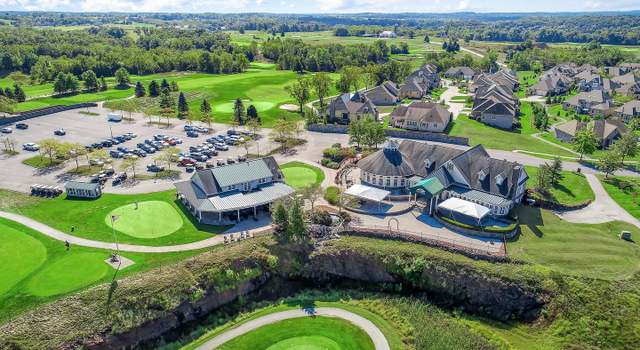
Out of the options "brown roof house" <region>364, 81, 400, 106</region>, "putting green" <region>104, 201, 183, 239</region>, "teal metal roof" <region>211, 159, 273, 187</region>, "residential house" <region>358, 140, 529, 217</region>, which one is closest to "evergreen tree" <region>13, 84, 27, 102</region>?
"putting green" <region>104, 201, 183, 239</region>

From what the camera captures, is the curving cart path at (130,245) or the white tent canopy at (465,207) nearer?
the curving cart path at (130,245)

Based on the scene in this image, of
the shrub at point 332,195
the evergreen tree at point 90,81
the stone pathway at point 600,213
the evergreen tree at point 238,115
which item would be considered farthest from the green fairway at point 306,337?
the evergreen tree at point 90,81

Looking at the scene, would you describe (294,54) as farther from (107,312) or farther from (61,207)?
(107,312)

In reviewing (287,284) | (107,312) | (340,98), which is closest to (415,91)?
(340,98)

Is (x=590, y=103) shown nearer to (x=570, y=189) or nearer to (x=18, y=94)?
(x=570, y=189)

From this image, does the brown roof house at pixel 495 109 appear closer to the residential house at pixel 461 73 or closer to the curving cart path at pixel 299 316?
the residential house at pixel 461 73

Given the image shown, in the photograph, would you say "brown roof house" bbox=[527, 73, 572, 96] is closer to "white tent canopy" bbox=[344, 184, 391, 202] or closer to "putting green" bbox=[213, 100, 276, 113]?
"putting green" bbox=[213, 100, 276, 113]

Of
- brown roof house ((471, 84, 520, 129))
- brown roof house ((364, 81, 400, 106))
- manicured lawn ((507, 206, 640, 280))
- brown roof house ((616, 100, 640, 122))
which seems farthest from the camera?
brown roof house ((364, 81, 400, 106))
